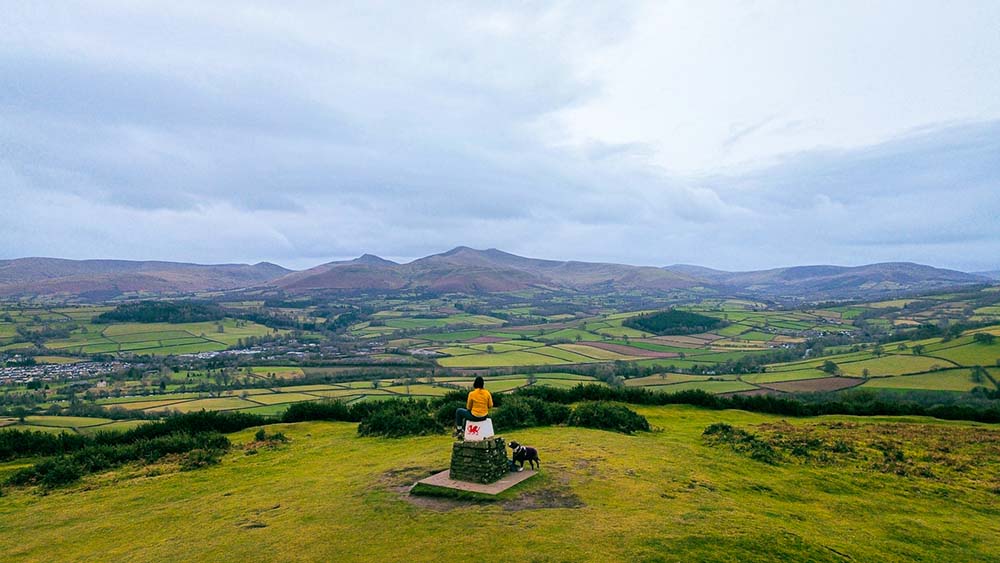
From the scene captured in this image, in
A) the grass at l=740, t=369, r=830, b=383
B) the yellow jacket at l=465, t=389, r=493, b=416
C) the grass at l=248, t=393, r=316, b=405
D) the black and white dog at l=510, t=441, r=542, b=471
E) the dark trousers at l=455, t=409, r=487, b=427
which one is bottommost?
the grass at l=248, t=393, r=316, b=405

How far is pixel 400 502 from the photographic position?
1579 centimetres

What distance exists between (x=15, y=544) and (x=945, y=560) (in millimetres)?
24430

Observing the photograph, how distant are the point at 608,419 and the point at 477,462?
50.3ft

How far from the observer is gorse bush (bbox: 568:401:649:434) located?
29875 mm

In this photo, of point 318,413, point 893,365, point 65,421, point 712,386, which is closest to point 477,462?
point 318,413

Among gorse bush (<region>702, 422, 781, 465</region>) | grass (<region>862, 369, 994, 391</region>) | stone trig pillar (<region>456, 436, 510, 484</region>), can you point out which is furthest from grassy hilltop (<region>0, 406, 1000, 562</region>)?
grass (<region>862, 369, 994, 391</region>)

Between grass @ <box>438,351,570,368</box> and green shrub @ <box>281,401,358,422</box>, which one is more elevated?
green shrub @ <box>281,401,358,422</box>

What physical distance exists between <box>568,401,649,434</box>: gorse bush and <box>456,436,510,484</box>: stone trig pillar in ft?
46.8

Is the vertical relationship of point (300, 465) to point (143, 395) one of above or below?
above

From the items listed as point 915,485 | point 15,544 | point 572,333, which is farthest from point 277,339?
point 915,485

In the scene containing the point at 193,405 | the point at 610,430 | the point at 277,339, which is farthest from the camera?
the point at 277,339

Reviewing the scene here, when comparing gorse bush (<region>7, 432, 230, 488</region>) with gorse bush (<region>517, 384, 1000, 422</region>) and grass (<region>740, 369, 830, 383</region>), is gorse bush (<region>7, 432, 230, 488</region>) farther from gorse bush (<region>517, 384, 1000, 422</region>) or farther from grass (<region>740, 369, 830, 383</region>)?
grass (<region>740, 369, 830, 383</region>)

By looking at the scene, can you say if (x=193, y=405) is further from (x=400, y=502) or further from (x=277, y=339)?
(x=277, y=339)

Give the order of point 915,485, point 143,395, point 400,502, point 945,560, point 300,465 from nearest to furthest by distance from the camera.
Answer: point 945,560, point 400,502, point 915,485, point 300,465, point 143,395
